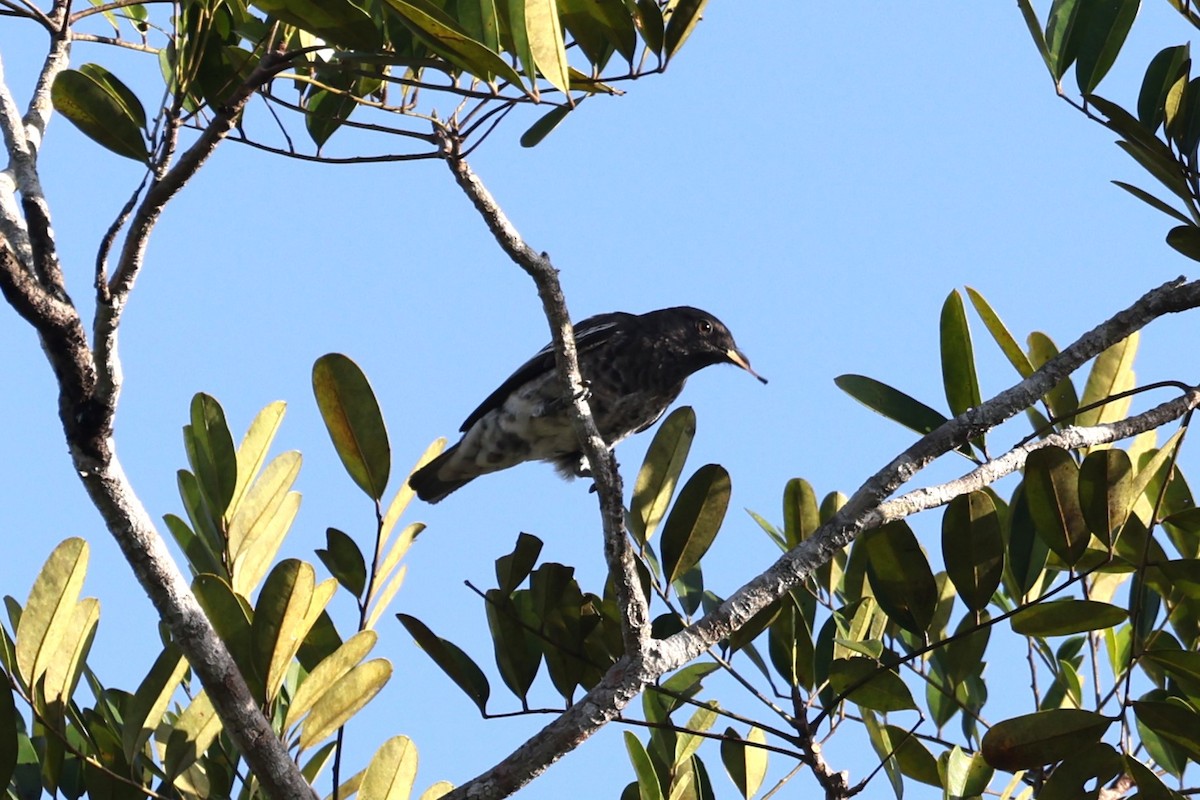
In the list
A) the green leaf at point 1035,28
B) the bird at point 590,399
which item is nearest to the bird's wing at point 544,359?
the bird at point 590,399

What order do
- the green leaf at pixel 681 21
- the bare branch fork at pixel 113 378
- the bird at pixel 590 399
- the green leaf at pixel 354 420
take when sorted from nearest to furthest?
the bare branch fork at pixel 113 378
the green leaf at pixel 681 21
the green leaf at pixel 354 420
the bird at pixel 590 399

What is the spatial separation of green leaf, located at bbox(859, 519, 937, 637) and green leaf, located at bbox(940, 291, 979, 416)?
528mm

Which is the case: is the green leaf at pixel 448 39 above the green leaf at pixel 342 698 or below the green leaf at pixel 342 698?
above

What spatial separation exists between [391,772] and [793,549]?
1174mm

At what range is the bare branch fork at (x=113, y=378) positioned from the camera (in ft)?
8.76

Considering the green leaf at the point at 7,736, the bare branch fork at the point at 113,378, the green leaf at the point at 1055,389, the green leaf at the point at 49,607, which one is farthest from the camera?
the green leaf at the point at 1055,389

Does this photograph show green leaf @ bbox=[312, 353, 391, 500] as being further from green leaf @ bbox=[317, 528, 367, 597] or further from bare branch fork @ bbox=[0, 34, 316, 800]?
bare branch fork @ bbox=[0, 34, 316, 800]

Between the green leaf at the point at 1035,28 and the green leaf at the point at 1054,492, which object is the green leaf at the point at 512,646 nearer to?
the green leaf at the point at 1054,492

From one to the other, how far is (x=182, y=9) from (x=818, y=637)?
2195 mm

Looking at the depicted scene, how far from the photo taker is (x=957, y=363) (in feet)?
12.0

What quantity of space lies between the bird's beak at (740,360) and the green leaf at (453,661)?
12.8ft

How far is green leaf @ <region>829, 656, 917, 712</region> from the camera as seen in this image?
324cm

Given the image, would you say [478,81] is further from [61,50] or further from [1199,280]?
[1199,280]

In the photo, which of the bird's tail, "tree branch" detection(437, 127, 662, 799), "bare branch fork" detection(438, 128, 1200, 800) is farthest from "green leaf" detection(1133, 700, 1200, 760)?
the bird's tail
